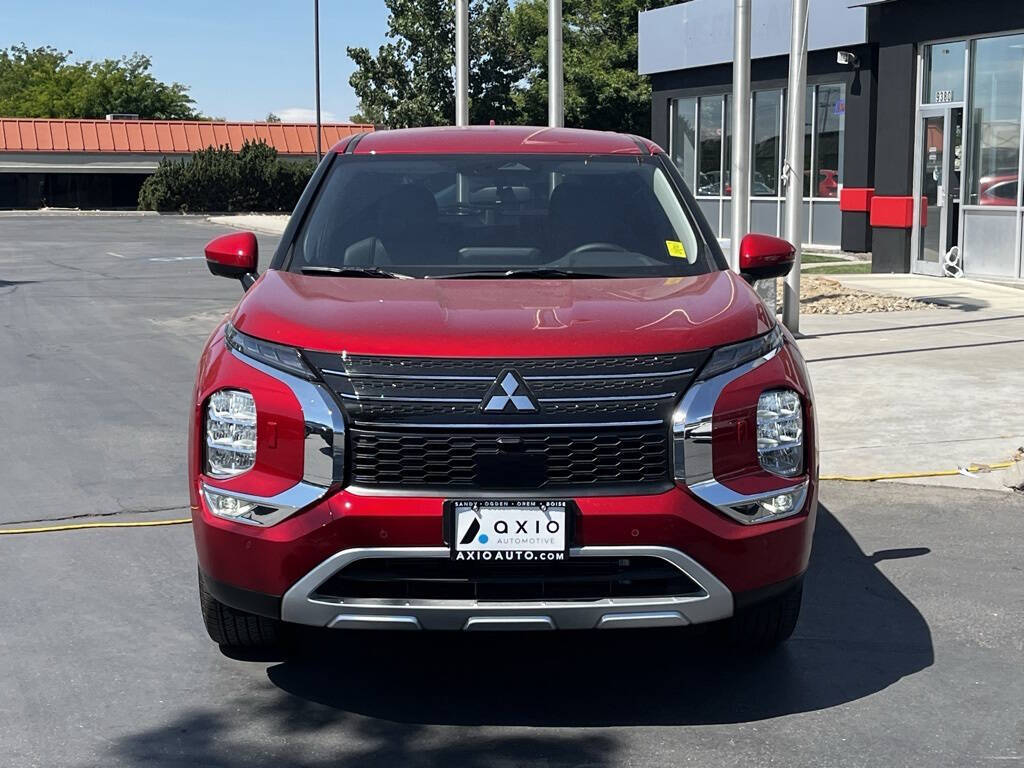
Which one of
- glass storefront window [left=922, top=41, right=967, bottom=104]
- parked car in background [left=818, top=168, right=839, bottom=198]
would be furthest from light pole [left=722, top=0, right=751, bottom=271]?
parked car in background [left=818, top=168, right=839, bottom=198]

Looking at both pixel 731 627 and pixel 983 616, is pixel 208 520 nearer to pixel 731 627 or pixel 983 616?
pixel 731 627

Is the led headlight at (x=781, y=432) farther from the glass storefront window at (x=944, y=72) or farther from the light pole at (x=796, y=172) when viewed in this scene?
the glass storefront window at (x=944, y=72)

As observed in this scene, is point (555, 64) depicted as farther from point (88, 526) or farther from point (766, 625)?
point (766, 625)

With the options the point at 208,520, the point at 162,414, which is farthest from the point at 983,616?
the point at 162,414

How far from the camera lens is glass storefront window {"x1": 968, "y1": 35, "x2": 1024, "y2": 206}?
19.1 m

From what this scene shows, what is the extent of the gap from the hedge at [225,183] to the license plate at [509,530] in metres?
53.1

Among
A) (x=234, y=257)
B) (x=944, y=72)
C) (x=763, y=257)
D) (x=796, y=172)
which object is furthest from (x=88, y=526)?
(x=944, y=72)

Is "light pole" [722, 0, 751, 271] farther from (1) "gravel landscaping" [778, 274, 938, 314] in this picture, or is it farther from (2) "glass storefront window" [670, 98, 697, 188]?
(2) "glass storefront window" [670, 98, 697, 188]

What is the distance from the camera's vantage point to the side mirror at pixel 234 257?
550 centimetres

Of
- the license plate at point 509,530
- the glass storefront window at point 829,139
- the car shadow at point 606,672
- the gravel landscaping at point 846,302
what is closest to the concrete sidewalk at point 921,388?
the gravel landscaping at point 846,302

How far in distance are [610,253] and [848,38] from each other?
21.4 meters

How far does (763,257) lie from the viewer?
548 cm

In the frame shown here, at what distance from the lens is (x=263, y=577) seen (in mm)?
4133

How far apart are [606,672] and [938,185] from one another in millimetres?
17276
